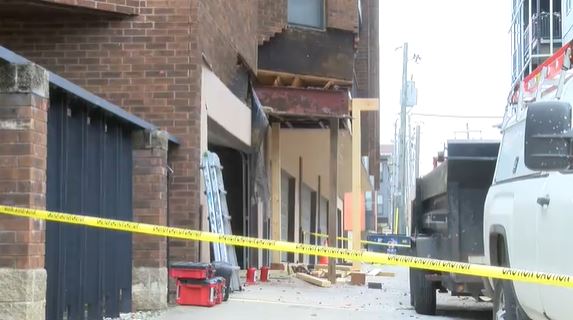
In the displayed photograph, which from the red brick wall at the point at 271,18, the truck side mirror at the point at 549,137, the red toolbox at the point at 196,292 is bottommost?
the red toolbox at the point at 196,292

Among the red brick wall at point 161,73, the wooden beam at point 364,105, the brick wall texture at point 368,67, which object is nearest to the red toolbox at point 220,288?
the red brick wall at point 161,73

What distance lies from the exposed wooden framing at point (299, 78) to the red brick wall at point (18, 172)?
10.1m

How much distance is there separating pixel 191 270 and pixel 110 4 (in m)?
3.68

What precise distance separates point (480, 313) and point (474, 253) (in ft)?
10.2

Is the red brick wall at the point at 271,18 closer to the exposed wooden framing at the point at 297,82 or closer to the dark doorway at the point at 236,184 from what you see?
the exposed wooden framing at the point at 297,82

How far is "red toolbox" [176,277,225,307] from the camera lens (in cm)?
995

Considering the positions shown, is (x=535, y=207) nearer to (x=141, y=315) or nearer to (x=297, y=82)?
(x=141, y=315)

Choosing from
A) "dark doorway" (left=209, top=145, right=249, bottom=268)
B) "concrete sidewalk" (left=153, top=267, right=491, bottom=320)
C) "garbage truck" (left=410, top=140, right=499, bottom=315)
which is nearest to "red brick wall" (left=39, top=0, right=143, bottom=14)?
"concrete sidewalk" (left=153, top=267, right=491, bottom=320)

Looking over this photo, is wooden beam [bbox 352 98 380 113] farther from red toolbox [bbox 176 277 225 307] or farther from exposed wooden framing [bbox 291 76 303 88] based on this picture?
red toolbox [bbox 176 277 225 307]

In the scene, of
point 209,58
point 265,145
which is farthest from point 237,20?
point 265,145

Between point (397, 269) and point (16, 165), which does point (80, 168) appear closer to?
point (16, 165)

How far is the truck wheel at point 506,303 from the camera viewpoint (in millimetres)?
5609

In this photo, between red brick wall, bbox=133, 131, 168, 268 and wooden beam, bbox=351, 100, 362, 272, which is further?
wooden beam, bbox=351, 100, 362, 272

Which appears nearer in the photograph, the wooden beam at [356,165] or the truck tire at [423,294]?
the truck tire at [423,294]
